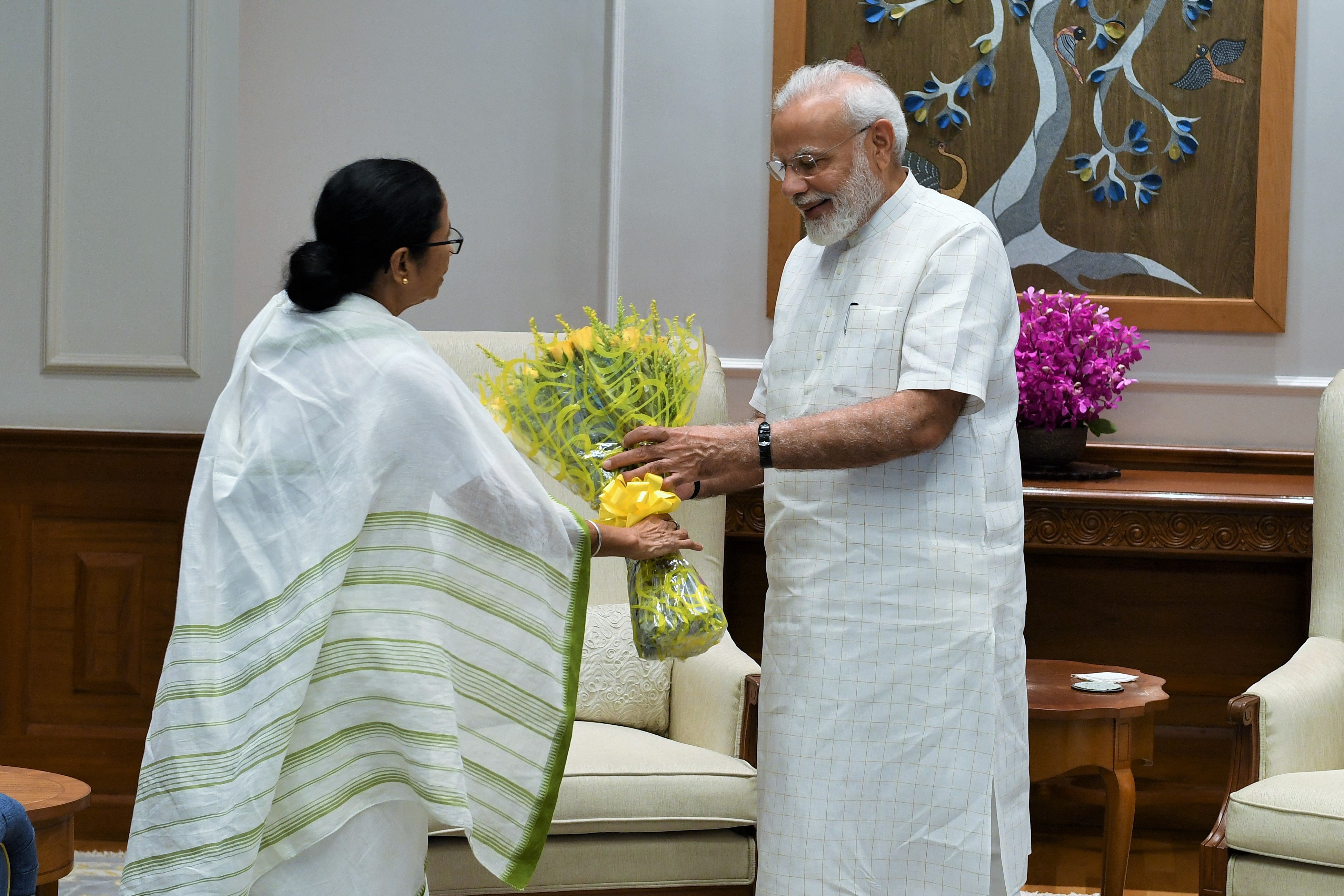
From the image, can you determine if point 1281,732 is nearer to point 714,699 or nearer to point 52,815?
point 714,699

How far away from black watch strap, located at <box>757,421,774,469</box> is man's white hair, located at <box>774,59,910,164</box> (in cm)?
49

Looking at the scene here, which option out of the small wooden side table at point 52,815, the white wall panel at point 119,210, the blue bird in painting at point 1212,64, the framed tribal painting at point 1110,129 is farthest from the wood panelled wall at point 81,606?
the blue bird in painting at point 1212,64

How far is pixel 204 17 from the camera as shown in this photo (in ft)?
11.3

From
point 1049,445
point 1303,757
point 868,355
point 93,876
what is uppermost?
point 868,355

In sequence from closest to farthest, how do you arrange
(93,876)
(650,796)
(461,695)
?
(461,695)
(650,796)
(93,876)

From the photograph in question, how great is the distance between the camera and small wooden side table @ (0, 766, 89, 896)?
2240mm

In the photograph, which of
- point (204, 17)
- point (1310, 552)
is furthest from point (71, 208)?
point (1310, 552)

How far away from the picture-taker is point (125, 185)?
137 inches

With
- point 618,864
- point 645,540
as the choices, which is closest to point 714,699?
point 618,864

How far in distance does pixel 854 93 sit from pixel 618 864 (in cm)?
141

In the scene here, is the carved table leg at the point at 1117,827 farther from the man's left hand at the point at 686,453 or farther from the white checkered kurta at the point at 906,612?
the man's left hand at the point at 686,453

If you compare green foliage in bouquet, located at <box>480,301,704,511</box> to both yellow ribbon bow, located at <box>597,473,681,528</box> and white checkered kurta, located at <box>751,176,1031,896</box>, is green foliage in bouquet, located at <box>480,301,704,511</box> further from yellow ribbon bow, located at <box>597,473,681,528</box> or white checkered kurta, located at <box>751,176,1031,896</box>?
white checkered kurta, located at <box>751,176,1031,896</box>

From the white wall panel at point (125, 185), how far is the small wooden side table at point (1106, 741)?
2359mm

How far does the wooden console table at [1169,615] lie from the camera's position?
10.8ft
